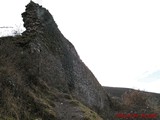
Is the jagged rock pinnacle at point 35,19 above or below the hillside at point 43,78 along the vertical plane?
above

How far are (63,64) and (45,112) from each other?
6461 mm

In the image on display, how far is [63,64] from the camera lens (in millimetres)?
15852

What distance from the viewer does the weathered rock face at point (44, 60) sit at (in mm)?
11266

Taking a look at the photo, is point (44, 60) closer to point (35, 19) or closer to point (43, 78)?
point (43, 78)

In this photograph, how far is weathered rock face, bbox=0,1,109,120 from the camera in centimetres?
1127

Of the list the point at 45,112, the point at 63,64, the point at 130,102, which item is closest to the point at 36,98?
the point at 45,112

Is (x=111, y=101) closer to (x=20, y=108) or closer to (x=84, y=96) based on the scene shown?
(x=84, y=96)

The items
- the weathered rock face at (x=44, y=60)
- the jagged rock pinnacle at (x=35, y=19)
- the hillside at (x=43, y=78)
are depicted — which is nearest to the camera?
the hillside at (x=43, y=78)

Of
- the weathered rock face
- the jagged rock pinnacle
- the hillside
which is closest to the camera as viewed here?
the hillside

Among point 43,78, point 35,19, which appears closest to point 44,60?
point 43,78

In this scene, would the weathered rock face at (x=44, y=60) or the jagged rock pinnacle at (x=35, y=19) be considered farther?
the jagged rock pinnacle at (x=35, y=19)

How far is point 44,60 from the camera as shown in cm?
1362

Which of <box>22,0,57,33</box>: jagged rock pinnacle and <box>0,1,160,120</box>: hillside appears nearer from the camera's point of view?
<box>0,1,160,120</box>: hillside

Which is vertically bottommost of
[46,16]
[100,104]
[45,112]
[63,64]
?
[45,112]
